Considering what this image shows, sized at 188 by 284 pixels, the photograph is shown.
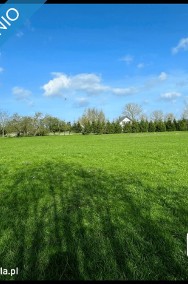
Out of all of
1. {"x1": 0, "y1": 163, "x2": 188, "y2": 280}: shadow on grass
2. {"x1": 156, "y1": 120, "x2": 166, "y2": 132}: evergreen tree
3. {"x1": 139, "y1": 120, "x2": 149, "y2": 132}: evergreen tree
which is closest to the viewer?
{"x1": 0, "y1": 163, "x2": 188, "y2": 280}: shadow on grass

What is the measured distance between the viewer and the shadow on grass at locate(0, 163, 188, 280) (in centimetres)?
480

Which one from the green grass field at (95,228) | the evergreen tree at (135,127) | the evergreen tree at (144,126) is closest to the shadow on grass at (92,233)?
the green grass field at (95,228)

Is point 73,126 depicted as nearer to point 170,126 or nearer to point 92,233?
point 170,126

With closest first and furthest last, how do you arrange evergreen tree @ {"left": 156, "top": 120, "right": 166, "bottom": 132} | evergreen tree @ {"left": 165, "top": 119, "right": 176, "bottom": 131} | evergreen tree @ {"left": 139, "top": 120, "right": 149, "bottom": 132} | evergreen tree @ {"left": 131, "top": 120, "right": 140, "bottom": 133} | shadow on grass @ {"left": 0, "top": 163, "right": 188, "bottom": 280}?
shadow on grass @ {"left": 0, "top": 163, "right": 188, "bottom": 280} < evergreen tree @ {"left": 165, "top": 119, "right": 176, "bottom": 131} < evergreen tree @ {"left": 156, "top": 120, "right": 166, "bottom": 132} < evergreen tree @ {"left": 139, "top": 120, "right": 149, "bottom": 132} < evergreen tree @ {"left": 131, "top": 120, "right": 140, "bottom": 133}

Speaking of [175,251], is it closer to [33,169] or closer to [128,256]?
[128,256]

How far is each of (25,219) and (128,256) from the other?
3.11 m

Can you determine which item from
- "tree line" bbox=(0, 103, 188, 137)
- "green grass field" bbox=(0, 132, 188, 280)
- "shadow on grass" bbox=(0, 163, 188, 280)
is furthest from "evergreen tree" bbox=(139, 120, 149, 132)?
"shadow on grass" bbox=(0, 163, 188, 280)

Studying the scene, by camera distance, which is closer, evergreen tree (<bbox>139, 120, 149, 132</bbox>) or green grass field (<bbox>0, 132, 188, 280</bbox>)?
green grass field (<bbox>0, 132, 188, 280</bbox>)

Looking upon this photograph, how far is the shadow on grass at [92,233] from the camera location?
4797 mm

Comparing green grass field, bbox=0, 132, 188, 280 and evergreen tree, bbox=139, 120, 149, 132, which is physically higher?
evergreen tree, bbox=139, 120, 149, 132

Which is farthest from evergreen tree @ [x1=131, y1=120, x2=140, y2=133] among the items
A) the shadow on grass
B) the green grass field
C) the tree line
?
the shadow on grass

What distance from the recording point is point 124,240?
5820 mm

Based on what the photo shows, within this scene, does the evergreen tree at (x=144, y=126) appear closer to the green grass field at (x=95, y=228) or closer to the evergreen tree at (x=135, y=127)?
the evergreen tree at (x=135, y=127)

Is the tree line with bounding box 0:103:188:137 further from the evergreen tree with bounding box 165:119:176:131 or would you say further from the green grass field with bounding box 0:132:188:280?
the green grass field with bounding box 0:132:188:280
